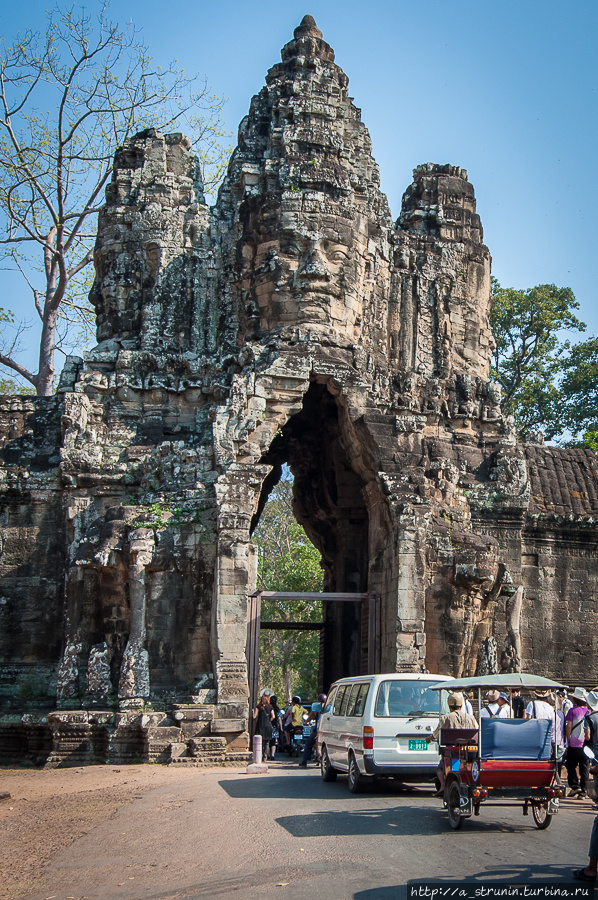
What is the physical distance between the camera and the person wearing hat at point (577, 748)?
13.1 m

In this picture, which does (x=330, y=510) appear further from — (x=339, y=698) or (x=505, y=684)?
(x=505, y=684)

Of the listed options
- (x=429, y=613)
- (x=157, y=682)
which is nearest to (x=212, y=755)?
(x=157, y=682)

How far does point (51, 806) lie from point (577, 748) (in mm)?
6546

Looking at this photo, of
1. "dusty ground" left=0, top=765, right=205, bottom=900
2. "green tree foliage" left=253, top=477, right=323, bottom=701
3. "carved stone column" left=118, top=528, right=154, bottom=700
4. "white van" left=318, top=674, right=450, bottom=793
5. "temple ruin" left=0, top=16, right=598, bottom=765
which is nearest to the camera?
"dusty ground" left=0, top=765, right=205, bottom=900

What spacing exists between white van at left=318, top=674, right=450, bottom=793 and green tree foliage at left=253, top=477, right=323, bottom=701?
23649 mm

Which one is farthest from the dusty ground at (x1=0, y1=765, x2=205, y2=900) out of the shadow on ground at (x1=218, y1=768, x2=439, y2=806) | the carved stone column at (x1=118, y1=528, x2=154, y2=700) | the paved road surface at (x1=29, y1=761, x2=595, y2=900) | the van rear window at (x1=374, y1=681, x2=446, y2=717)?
the van rear window at (x1=374, y1=681, x2=446, y2=717)

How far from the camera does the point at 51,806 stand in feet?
42.7

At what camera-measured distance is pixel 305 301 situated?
2200 centimetres

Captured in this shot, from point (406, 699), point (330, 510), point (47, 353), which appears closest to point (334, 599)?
point (330, 510)

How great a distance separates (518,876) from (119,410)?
16.1m

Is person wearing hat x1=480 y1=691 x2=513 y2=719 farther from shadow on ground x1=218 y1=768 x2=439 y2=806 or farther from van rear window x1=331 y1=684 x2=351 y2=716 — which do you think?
van rear window x1=331 y1=684 x2=351 y2=716

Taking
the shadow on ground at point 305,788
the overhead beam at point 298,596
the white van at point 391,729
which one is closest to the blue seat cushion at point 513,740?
the white van at point 391,729

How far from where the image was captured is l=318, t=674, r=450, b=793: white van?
1271cm

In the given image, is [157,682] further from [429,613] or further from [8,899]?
[8,899]
